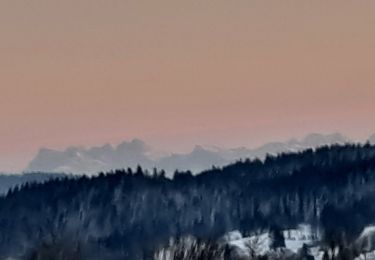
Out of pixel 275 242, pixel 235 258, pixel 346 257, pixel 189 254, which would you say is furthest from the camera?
pixel 275 242

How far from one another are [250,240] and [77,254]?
98264mm

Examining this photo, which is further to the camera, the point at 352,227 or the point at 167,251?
the point at 352,227

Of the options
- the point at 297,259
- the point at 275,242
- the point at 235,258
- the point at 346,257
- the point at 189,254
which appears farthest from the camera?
the point at 275,242

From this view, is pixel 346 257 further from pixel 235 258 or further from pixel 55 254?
pixel 55 254

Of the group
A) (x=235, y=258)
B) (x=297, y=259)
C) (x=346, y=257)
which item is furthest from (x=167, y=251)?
(x=346, y=257)

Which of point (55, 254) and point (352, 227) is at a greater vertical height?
point (352, 227)

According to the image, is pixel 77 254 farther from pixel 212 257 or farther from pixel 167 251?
pixel 167 251

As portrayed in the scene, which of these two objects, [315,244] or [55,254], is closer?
[55,254]

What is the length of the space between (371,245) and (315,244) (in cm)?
3566

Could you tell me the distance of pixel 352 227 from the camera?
19638 centimetres

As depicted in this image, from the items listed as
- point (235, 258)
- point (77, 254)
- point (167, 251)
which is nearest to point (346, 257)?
point (235, 258)

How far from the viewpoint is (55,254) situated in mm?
101500

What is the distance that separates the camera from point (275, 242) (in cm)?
19062

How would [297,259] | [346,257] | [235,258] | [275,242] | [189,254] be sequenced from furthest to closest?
[275,242] < [297,259] < [235,258] < [346,257] < [189,254]
